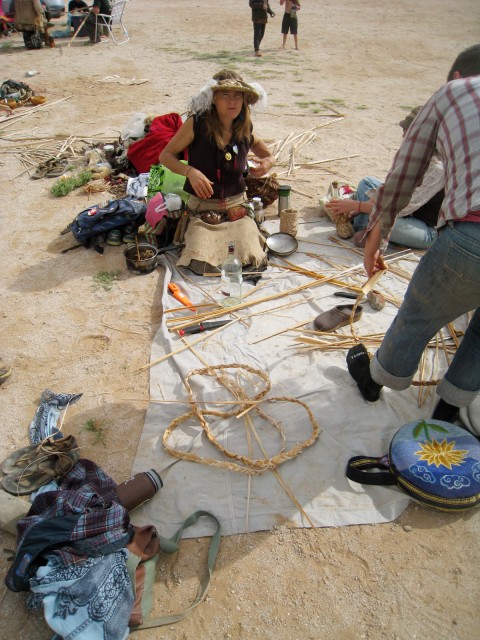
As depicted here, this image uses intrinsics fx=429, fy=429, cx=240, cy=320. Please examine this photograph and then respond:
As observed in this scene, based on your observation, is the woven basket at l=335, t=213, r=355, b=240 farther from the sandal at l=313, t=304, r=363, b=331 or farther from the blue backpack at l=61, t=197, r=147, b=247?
the blue backpack at l=61, t=197, r=147, b=247

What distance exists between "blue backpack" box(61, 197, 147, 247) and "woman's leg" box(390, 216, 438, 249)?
8.44 feet

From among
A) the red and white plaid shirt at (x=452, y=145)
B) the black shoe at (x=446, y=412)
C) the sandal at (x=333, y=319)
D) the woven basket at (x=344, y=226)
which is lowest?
the black shoe at (x=446, y=412)

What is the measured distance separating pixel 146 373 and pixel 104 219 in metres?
1.99

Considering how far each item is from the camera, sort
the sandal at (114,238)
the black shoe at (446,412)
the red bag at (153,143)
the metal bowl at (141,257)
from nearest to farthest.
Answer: the black shoe at (446,412) → the metal bowl at (141,257) → the sandal at (114,238) → the red bag at (153,143)

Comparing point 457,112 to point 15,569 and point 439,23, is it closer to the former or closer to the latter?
point 15,569

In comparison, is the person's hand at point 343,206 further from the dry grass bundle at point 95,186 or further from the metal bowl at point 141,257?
the dry grass bundle at point 95,186

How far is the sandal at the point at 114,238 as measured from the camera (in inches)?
171

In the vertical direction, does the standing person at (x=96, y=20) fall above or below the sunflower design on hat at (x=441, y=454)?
above

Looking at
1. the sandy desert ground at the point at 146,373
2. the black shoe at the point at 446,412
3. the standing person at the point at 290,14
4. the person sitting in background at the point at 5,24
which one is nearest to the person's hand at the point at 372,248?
the black shoe at the point at 446,412

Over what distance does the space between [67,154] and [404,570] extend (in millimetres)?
6431

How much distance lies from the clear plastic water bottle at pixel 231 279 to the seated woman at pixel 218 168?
15 cm

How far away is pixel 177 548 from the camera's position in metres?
2.09

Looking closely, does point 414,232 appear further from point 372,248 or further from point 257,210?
point 372,248

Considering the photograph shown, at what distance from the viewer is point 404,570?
6.72 feet
